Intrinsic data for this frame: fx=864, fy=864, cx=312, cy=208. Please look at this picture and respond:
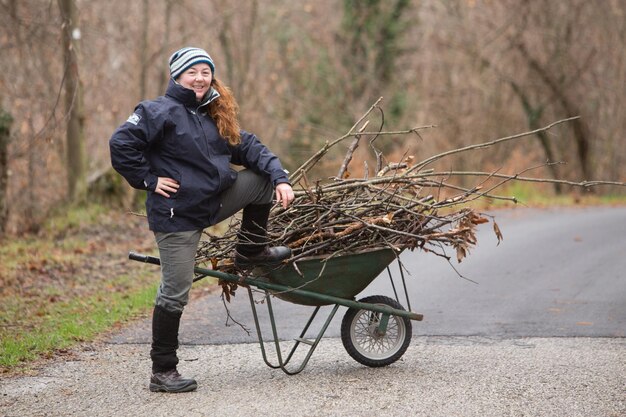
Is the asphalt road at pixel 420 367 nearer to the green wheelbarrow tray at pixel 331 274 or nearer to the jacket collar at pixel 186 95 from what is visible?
the green wheelbarrow tray at pixel 331 274

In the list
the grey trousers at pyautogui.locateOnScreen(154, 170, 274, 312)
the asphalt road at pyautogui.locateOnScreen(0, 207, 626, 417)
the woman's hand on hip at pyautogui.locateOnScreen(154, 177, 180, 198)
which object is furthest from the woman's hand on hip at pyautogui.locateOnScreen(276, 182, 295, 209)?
the asphalt road at pyautogui.locateOnScreen(0, 207, 626, 417)

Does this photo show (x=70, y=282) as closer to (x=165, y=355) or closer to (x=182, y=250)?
(x=165, y=355)

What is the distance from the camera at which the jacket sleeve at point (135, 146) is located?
4887 millimetres

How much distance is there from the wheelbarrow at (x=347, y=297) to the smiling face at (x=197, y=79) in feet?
3.44

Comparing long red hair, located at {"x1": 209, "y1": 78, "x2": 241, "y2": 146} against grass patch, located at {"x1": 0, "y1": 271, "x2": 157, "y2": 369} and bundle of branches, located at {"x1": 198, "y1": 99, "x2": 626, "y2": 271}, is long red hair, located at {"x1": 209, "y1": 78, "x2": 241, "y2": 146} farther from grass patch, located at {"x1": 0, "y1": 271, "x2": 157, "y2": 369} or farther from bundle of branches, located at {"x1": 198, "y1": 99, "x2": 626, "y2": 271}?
grass patch, located at {"x1": 0, "y1": 271, "x2": 157, "y2": 369}

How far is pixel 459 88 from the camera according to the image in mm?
24266

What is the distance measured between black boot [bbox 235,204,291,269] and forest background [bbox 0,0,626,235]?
14194 millimetres

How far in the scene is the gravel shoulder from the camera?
15.6ft

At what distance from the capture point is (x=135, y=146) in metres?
4.93

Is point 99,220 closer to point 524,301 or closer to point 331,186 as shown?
point 524,301

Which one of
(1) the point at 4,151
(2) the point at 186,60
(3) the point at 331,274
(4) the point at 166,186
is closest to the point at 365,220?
(3) the point at 331,274

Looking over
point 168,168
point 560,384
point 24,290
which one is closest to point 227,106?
point 168,168

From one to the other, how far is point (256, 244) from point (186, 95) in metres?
0.98

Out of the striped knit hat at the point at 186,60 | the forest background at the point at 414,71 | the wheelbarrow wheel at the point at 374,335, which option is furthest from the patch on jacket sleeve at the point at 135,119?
the forest background at the point at 414,71
